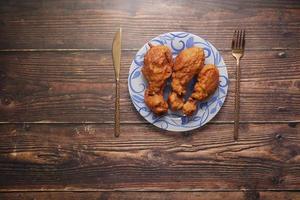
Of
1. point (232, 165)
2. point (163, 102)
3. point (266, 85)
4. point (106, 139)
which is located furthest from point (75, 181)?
point (266, 85)

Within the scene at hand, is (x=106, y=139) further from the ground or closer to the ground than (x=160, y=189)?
further from the ground

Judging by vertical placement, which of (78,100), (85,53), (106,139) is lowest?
(106,139)

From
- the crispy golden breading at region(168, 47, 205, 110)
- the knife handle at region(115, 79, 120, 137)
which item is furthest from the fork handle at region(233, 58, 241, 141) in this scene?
the knife handle at region(115, 79, 120, 137)

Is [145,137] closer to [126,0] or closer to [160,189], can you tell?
[160,189]

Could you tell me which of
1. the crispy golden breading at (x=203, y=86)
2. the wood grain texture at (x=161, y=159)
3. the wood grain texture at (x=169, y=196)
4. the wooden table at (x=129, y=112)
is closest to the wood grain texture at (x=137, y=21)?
the wooden table at (x=129, y=112)

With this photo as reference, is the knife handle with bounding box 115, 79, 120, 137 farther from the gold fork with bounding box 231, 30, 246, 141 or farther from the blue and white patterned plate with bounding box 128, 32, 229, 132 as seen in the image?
the gold fork with bounding box 231, 30, 246, 141

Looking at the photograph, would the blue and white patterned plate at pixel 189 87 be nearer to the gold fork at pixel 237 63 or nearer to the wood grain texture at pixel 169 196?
the gold fork at pixel 237 63
